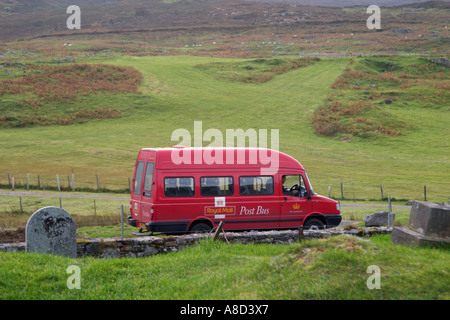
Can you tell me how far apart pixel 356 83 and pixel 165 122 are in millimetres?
33253

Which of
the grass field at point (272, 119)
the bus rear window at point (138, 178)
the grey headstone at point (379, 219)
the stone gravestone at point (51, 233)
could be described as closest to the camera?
the stone gravestone at point (51, 233)

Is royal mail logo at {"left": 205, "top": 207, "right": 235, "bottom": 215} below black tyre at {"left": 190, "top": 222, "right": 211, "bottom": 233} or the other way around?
the other way around

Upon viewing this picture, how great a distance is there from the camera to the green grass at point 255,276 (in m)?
7.75

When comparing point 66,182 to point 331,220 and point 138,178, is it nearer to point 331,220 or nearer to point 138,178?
point 138,178

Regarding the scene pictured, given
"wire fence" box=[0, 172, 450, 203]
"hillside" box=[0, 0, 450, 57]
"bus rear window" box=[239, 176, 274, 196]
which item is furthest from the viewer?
"hillside" box=[0, 0, 450, 57]

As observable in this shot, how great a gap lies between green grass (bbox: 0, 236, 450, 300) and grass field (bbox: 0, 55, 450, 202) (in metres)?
25.0

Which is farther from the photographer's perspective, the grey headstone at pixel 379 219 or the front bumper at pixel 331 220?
the grey headstone at pixel 379 219

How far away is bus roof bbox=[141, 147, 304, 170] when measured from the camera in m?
17.6

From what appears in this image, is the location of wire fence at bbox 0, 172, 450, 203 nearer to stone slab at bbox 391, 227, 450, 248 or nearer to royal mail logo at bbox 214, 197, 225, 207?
royal mail logo at bbox 214, 197, 225, 207

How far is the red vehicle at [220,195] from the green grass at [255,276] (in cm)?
655

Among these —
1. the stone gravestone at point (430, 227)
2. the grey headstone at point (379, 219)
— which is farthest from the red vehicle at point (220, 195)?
the stone gravestone at point (430, 227)

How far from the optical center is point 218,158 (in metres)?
18.1

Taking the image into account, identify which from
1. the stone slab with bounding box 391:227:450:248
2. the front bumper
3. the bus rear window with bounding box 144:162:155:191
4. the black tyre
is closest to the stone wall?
the stone slab with bounding box 391:227:450:248

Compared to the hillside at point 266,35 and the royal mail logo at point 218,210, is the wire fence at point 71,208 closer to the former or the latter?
the royal mail logo at point 218,210
